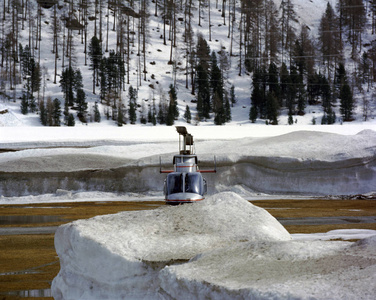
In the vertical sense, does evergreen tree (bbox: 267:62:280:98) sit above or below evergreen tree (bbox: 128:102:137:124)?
above

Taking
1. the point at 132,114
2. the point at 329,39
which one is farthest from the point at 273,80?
the point at 132,114

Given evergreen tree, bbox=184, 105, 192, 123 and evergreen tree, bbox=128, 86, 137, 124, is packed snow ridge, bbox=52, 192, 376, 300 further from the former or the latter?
evergreen tree, bbox=128, 86, 137, 124

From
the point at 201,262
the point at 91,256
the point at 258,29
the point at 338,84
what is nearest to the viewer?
the point at 201,262

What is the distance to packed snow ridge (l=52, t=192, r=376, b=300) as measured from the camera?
2.01m

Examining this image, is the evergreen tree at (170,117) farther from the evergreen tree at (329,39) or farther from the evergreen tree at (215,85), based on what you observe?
the evergreen tree at (329,39)

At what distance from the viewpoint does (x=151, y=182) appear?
577 inches

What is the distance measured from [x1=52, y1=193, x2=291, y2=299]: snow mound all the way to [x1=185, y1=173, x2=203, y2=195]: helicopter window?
5.07 meters

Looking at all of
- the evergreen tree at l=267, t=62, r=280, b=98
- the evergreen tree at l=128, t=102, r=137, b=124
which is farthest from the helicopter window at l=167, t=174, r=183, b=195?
the evergreen tree at l=267, t=62, r=280, b=98

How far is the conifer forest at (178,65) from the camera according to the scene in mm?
38469

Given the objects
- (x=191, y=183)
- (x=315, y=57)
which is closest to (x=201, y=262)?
(x=191, y=183)

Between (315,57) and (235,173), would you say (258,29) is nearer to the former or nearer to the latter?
(315,57)

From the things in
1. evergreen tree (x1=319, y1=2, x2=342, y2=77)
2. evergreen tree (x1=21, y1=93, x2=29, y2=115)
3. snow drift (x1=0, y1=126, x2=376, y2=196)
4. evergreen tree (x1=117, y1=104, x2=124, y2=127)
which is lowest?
snow drift (x1=0, y1=126, x2=376, y2=196)

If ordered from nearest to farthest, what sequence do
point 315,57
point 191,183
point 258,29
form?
point 191,183, point 315,57, point 258,29

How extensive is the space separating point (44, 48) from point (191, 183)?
4436 centimetres
